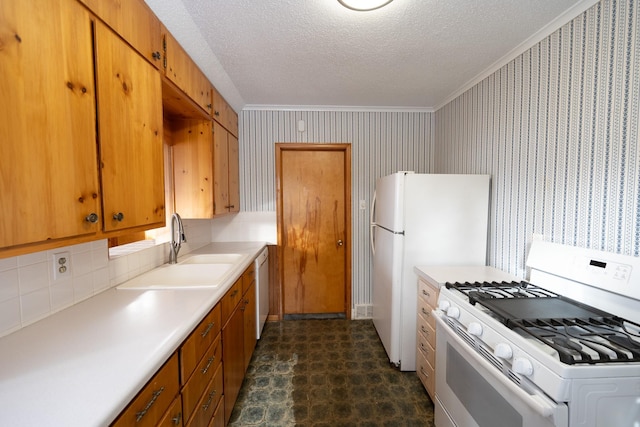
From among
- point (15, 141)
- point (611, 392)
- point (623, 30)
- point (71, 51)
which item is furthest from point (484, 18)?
point (15, 141)

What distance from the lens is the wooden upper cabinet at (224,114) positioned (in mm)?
2187

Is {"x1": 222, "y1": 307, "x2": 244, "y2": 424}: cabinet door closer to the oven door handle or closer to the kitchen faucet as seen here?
the kitchen faucet

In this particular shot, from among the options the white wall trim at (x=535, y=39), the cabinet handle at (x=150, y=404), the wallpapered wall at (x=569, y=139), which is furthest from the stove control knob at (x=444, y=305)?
the white wall trim at (x=535, y=39)

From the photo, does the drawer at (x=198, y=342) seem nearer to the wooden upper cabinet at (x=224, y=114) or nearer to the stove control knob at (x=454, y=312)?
the stove control knob at (x=454, y=312)

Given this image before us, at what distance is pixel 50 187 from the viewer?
0.78m

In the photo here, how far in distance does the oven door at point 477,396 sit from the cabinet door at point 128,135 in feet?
5.24

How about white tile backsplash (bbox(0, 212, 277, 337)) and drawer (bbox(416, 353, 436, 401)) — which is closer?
white tile backsplash (bbox(0, 212, 277, 337))

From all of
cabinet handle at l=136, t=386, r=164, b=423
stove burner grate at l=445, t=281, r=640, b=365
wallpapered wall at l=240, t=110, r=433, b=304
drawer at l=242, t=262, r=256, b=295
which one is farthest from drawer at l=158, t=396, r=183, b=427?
wallpapered wall at l=240, t=110, r=433, b=304

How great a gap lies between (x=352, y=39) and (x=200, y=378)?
2051 millimetres

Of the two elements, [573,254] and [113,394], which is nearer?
[113,394]

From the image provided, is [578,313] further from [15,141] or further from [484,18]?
[15,141]

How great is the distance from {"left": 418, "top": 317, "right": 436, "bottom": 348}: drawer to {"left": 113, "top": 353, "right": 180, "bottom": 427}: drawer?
1.49 meters

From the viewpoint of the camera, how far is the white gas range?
2.64 feet

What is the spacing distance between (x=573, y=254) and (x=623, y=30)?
41.1 inches
